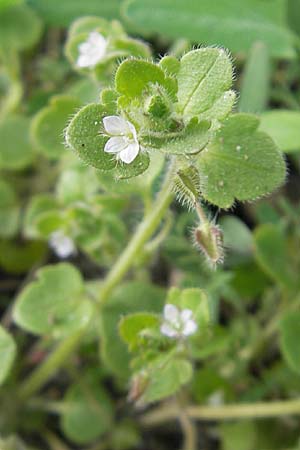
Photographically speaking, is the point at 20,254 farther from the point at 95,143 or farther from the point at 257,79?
the point at 95,143

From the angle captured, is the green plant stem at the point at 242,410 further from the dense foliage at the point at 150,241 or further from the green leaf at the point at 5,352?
the green leaf at the point at 5,352

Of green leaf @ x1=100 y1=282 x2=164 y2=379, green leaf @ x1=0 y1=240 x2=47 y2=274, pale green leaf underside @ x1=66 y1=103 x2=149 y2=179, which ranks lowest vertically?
green leaf @ x1=0 y1=240 x2=47 y2=274

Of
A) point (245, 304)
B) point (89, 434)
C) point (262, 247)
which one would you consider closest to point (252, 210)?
point (245, 304)

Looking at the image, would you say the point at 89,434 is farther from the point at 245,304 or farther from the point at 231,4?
the point at 231,4

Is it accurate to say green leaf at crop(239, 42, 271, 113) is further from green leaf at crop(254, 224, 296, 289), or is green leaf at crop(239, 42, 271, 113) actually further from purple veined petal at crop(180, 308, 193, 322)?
purple veined petal at crop(180, 308, 193, 322)

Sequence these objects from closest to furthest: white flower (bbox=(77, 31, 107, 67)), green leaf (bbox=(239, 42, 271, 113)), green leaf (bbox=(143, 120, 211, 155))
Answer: green leaf (bbox=(143, 120, 211, 155))
white flower (bbox=(77, 31, 107, 67))
green leaf (bbox=(239, 42, 271, 113))

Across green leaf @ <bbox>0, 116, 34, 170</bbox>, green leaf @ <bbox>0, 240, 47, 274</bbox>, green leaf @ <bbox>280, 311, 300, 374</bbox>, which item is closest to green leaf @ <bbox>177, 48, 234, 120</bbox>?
green leaf @ <bbox>280, 311, 300, 374</bbox>
